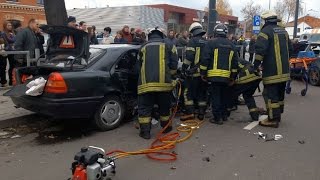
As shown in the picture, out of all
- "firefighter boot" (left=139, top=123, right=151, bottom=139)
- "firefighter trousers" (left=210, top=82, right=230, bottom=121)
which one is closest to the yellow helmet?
"firefighter trousers" (left=210, top=82, right=230, bottom=121)

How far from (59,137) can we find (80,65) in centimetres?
122

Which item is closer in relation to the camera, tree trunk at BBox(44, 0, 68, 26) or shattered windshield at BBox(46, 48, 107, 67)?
shattered windshield at BBox(46, 48, 107, 67)

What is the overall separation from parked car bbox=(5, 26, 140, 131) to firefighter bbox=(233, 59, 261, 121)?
200cm

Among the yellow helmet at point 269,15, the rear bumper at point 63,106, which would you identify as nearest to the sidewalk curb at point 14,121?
the rear bumper at point 63,106

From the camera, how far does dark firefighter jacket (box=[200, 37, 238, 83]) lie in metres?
7.12

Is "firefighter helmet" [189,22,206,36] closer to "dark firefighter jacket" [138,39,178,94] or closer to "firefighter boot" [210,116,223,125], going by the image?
"dark firefighter jacket" [138,39,178,94]

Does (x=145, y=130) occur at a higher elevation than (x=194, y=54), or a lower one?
lower

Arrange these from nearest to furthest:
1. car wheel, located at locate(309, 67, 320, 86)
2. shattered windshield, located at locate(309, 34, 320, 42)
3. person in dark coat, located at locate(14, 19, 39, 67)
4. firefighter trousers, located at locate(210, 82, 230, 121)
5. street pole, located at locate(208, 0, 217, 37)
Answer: firefighter trousers, located at locate(210, 82, 230, 121) < person in dark coat, located at locate(14, 19, 39, 67) < street pole, located at locate(208, 0, 217, 37) < car wheel, located at locate(309, 67, 320, 86) < shattered windshield, located at locate(309, 34, 320, 42)

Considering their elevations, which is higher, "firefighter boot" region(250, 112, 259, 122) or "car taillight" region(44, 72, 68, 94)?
"car taillight" region(44, 72, 68, 94)

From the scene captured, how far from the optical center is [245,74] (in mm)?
7520

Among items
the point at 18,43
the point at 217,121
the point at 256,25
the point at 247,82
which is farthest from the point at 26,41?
the point at 256,25

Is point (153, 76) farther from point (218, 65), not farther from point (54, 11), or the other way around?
point (54, 11)

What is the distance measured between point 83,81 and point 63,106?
0.52 meters

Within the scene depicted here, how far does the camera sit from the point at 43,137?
6422mm
